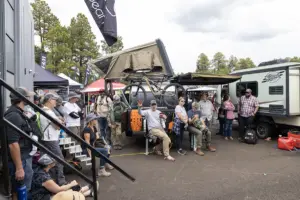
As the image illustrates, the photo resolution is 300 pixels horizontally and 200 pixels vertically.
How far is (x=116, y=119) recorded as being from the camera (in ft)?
23.3

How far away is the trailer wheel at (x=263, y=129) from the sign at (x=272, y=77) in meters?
1.69

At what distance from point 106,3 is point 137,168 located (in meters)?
3.98

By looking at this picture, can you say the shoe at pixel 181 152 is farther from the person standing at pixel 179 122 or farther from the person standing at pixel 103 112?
the person standing at pixel 103 112

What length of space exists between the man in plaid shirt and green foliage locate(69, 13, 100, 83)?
1970 cm

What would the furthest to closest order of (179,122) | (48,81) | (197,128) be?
1. (48,81)
2. (197,128)
3. (179,122)

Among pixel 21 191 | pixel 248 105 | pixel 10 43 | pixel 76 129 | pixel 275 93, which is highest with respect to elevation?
pixel 10 43

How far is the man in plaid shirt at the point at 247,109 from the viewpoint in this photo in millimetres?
8195

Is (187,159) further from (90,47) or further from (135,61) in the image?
(90,47)

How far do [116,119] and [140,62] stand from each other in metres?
2.00

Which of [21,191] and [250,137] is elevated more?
[21,191]

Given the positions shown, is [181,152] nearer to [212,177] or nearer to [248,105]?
[212,177]

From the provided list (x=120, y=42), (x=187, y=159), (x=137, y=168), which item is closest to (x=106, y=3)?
(x=137, y=168)

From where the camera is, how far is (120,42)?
32250mm

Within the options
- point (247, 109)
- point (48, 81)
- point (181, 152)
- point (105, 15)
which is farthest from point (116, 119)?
point (247, 109)
